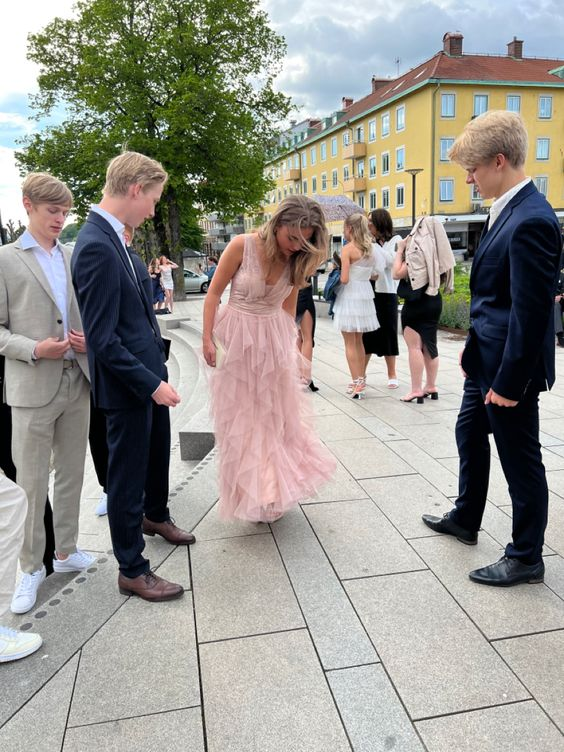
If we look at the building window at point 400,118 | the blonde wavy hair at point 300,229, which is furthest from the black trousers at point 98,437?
the building window at point 400,118

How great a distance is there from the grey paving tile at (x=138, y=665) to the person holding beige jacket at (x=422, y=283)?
404cm

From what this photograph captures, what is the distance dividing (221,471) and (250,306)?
967 millimetres

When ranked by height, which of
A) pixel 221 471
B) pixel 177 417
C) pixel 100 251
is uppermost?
pixel 100 251

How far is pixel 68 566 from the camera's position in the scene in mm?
3078

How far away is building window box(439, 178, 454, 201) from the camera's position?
39219 millimetres

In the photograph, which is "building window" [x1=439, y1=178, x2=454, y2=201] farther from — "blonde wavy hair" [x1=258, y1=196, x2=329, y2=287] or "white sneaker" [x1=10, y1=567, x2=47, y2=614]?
"white sneaker" [x1=10, y1=567, x2=47, y2=614]

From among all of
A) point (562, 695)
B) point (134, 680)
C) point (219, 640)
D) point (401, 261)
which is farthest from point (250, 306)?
point (401, 261)

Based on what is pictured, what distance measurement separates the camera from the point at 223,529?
3.32 m

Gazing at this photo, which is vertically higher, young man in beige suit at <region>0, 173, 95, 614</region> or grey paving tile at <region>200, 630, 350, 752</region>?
young man in beige suit at <region>0, 173, 95, 614</region>

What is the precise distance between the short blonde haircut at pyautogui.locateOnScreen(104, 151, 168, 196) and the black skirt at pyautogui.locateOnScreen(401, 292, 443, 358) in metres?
3.83

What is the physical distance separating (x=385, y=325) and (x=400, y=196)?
39384 mm

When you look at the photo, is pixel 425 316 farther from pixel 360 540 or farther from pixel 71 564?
pixel 71 564

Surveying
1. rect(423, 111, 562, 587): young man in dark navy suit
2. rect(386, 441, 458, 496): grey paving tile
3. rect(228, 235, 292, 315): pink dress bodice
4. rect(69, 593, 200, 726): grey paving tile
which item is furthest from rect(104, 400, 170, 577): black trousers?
rect(386, 441, 458, 496): grey paving tile

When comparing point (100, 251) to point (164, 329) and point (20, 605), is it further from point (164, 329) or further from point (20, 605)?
point (164, 329)
